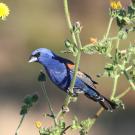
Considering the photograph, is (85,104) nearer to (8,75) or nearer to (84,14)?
(8,75)

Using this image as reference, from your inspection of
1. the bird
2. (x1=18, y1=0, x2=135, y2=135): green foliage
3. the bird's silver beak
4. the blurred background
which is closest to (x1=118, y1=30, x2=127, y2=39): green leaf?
(x1=18, y1=0, x2=135, y2=135): green foliage

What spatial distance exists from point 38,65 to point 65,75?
5374mm

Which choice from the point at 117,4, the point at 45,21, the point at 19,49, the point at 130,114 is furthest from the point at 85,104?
the point at 117,4

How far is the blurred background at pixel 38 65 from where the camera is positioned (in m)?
8.33

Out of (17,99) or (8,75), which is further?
(8,75)

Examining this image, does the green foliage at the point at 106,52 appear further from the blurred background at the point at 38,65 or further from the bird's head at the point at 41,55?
the blurred background at the point at 38,65

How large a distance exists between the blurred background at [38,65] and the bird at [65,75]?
3.81 m

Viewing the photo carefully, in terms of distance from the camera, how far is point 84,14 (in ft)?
37.6

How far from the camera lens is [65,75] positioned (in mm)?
3908

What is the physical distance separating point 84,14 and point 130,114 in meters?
3.06

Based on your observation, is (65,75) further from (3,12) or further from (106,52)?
(106,52)

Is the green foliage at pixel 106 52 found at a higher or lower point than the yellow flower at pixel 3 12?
lower

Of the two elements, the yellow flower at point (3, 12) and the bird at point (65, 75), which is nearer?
the yellow flower at point (3, 12)

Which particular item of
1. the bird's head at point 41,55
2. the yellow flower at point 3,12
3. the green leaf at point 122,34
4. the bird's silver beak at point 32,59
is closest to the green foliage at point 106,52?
the green leaf at point 122,34
